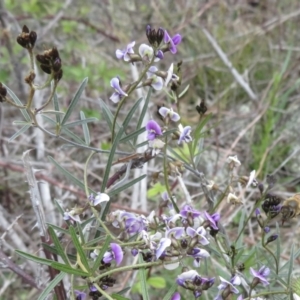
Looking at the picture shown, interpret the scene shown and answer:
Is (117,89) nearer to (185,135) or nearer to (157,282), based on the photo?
(185,135)

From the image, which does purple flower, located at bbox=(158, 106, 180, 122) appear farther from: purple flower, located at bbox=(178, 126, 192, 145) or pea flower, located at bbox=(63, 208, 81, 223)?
pea flower, located at bbox=(63, 208, 81, 223)

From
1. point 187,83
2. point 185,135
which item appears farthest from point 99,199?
point 187,83

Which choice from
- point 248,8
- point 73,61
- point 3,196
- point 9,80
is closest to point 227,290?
point 3,196

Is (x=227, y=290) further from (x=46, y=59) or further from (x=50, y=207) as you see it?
(x=50, y=207)

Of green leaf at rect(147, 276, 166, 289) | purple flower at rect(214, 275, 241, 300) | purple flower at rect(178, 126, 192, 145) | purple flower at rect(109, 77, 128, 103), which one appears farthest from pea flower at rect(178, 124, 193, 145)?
green leaf at rect(147, 276, 166, 289)

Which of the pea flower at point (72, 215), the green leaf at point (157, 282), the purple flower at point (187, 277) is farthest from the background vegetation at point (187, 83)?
the purple flower at point (187, 277)
